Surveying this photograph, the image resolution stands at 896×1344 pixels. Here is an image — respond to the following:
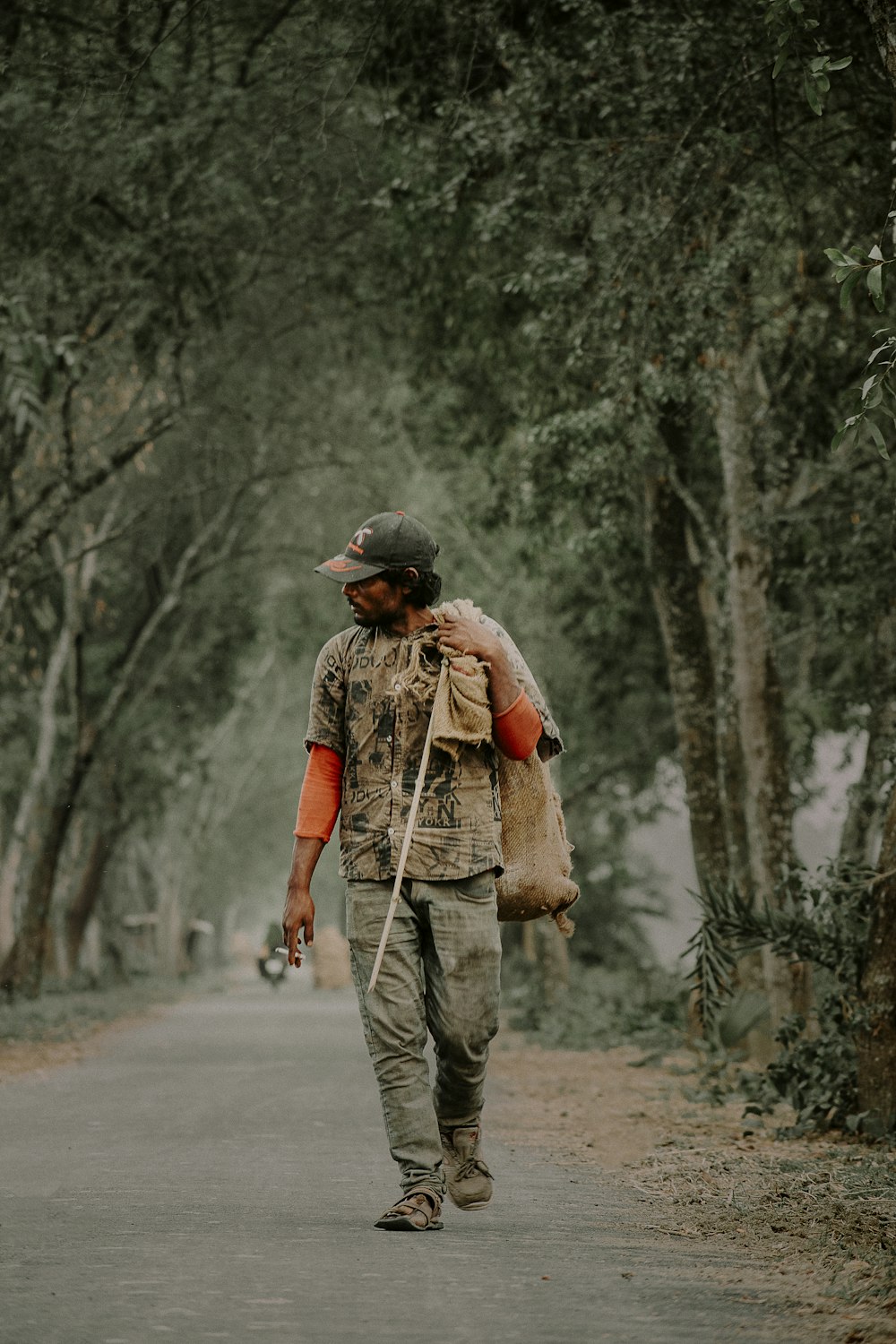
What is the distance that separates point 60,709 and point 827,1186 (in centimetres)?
2491

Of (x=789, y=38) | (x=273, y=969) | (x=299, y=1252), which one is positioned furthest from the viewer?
(x=273, y=969)

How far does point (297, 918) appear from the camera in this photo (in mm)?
5945

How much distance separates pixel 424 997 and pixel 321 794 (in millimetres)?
782

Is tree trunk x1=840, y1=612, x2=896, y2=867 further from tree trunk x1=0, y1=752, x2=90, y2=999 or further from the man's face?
tree trunk x1=0, y1=752, x2=90, y2=999

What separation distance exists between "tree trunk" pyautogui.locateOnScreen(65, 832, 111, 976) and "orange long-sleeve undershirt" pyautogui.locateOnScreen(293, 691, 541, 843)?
79.1 ft

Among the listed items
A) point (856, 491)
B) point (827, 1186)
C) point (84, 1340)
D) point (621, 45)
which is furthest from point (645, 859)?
point (84, 1340)

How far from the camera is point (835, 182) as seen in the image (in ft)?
38.4

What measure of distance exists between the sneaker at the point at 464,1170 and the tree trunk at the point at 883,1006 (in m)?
2.85

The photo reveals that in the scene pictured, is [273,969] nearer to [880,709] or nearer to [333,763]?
[880,709]

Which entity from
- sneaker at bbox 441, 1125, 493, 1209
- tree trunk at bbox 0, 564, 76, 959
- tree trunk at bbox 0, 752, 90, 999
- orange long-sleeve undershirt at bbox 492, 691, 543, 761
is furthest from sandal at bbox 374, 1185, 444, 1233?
tree trunk at bbox 0, 564, 76, 959

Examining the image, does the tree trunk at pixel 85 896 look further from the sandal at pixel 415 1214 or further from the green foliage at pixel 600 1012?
the sandal at pixel 415 1214

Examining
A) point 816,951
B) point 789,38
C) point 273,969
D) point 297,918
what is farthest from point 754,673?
point 273,969

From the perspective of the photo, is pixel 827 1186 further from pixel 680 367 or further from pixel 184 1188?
pixel 680 367

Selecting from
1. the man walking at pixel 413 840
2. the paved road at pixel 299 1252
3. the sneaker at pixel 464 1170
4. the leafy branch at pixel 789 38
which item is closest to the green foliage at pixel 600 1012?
the paved road at pixel 299 1252
